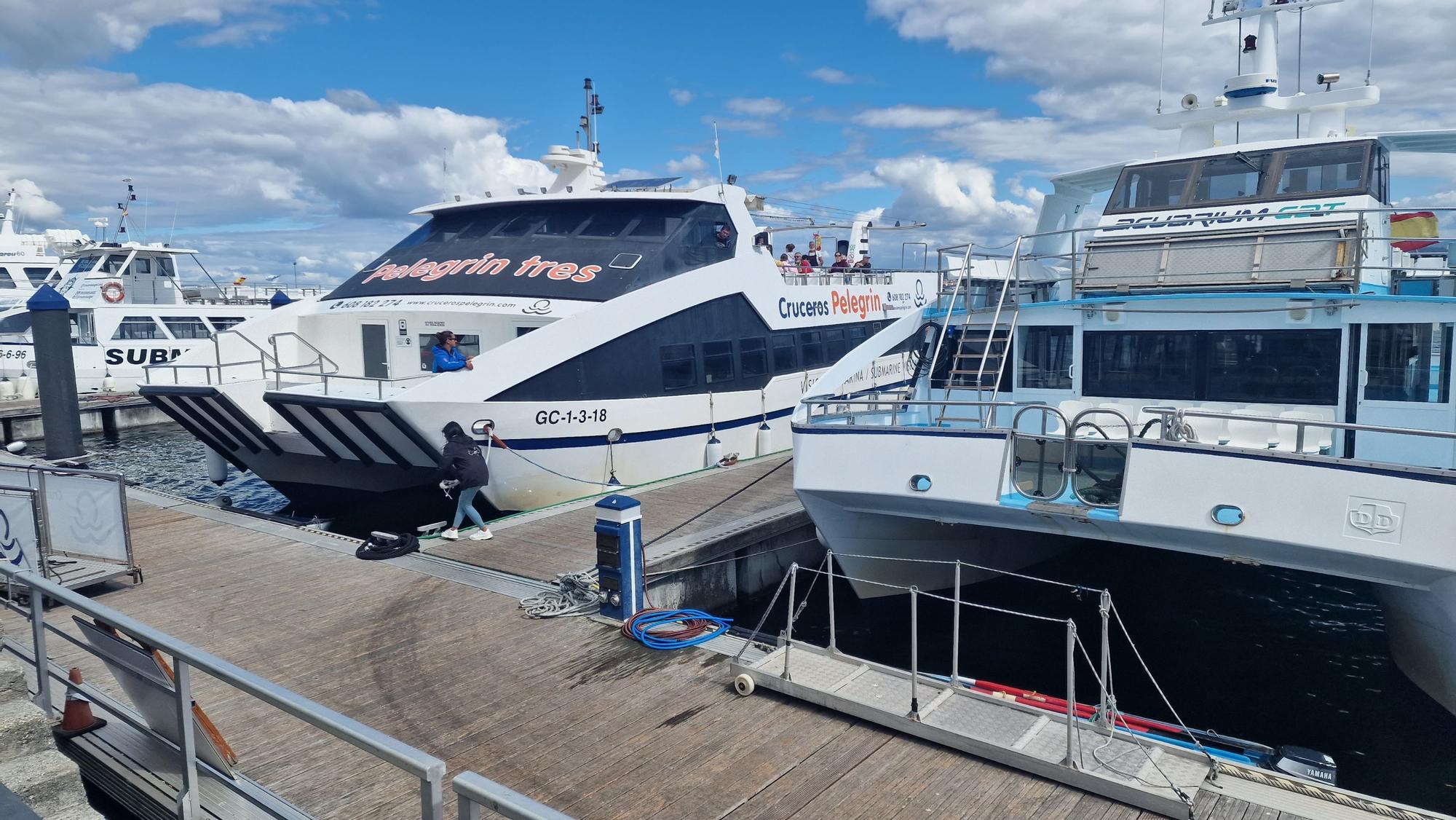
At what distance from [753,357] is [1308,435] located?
30.4 feet

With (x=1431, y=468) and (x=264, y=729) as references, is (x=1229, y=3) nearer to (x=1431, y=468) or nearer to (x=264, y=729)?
(x=1431, y=468)

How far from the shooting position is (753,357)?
15.8 metres

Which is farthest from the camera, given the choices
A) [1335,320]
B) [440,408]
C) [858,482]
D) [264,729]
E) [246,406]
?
[246,406]

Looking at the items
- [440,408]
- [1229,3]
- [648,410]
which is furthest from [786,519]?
[1229,3]

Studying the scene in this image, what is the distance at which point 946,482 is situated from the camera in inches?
304

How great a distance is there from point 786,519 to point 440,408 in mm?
4438

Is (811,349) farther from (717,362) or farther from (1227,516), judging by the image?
(1227,516)

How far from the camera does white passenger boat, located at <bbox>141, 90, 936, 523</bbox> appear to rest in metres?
11.8

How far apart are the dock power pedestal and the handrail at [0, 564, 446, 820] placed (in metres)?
3.86

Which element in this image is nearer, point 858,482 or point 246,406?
point 858,482

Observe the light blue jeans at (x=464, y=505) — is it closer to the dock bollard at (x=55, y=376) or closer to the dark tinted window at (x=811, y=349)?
the dock bollard at (x=55, y=376)

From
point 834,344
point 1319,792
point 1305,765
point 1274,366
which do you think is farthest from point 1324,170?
point 834,344

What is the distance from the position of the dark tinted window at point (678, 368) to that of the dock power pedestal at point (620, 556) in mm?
5872

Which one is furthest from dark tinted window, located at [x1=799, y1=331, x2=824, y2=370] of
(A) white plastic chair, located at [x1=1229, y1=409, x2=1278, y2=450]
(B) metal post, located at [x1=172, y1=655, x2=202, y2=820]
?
(B) metal post, located at [x1=172, y1=655, x2=202, y2=820]
